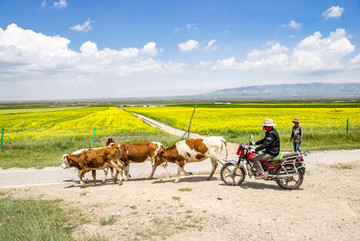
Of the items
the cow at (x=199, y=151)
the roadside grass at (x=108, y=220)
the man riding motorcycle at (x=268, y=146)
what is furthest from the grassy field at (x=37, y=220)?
the man riding motorcycle at (x=268, y=146)

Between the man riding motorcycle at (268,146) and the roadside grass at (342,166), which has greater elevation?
the man riding motorcycle at (268,146)

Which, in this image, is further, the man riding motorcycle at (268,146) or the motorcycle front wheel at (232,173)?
the motorcycle front wheel at (232,173)

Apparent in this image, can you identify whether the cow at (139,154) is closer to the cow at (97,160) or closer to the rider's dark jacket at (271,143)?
the cow at (97,160)

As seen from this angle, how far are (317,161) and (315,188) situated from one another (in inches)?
201

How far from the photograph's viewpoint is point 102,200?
23.9 feet

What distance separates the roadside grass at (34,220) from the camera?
5.24m

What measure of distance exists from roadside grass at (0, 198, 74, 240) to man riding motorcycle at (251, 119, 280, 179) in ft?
18.5

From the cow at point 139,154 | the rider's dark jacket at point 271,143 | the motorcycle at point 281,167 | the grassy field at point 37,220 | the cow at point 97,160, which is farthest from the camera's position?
the cow at point 139,154

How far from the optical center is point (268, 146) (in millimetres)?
7633

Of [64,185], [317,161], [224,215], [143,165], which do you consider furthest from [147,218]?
[317,161]

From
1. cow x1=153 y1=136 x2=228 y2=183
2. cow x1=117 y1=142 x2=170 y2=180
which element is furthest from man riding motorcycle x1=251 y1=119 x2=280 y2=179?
cow x1=117 y1=142 x2=170 y2=180

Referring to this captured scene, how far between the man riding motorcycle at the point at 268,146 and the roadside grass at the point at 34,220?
5642 millimetres

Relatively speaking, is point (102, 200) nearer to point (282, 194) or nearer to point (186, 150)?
point (186, 150)

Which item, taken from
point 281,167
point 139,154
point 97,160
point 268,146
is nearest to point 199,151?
point 139,154
